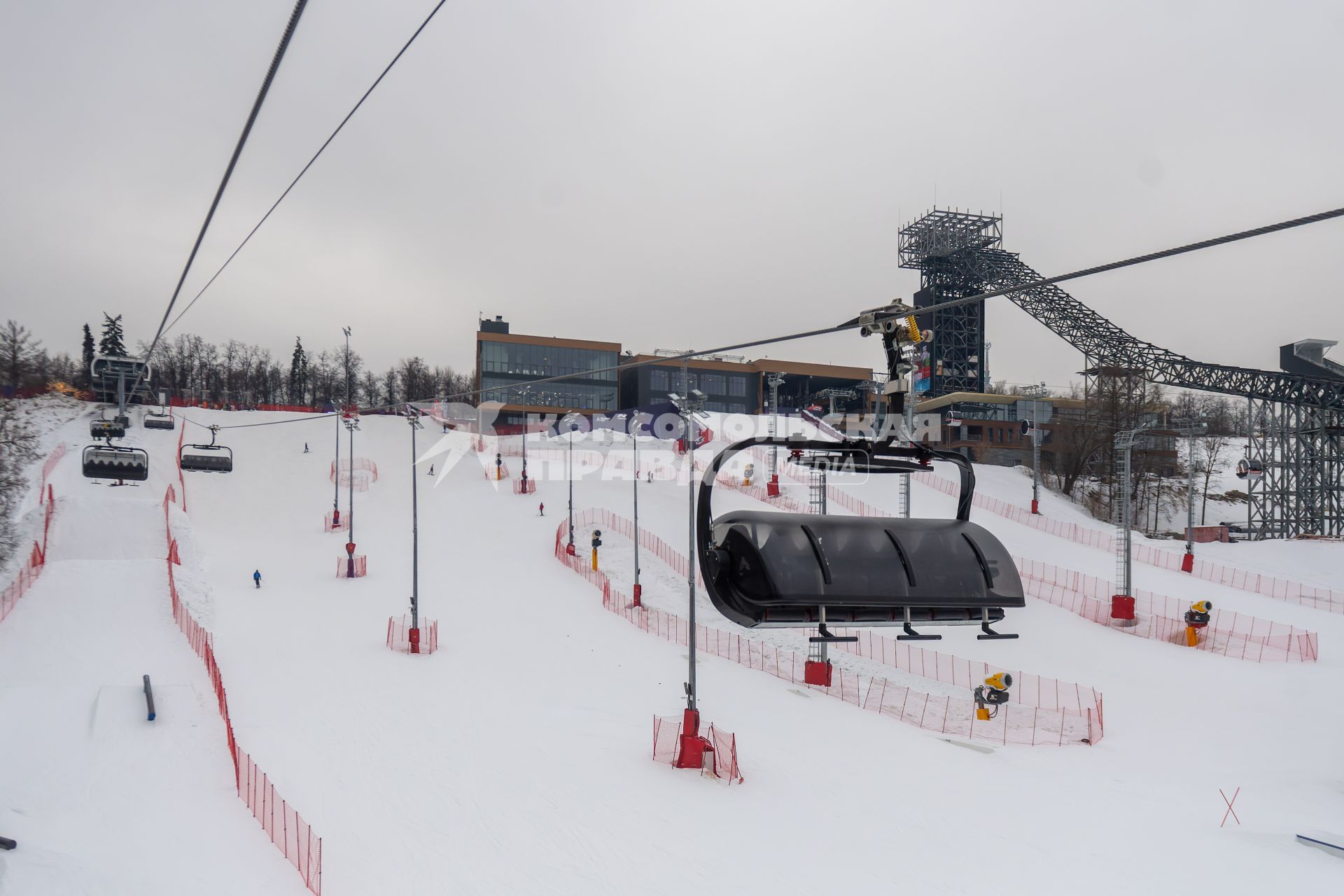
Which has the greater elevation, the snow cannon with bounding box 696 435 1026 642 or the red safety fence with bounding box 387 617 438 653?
the snow cannon with bounding box 696 435 1026 642

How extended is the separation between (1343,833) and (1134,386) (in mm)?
54904

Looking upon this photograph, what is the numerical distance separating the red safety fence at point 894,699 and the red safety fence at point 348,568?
11.2 meters

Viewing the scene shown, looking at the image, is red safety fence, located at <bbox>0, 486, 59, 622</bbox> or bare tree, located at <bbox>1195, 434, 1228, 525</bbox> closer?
red safety fence, located at <bbox>0, 486, 59, 622</bbox>

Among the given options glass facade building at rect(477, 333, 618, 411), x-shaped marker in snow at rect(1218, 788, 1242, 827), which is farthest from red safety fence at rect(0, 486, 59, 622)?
glass facade building at rect(477, 333, 618, 411)

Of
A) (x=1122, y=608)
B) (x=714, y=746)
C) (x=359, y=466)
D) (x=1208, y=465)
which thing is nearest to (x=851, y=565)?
(x=714, y=746)

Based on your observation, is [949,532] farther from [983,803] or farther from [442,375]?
[442,375]

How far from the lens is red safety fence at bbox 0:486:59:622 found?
1074 inches

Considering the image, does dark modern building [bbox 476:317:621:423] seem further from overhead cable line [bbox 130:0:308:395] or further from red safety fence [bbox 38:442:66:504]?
overhead cable line [bbox 130:0:308:395]

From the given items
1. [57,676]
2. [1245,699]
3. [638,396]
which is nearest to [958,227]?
[638,396]

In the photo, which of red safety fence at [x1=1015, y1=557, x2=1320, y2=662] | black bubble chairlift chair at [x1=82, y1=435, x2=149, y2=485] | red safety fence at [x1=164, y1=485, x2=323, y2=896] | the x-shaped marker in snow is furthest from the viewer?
red safety fence at [x1=1015, y1=557, x2=1320, y2=662]

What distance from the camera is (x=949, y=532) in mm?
6844

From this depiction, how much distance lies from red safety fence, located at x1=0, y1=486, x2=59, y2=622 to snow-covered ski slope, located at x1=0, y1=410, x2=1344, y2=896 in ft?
1.77

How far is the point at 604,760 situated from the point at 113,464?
44.1ft

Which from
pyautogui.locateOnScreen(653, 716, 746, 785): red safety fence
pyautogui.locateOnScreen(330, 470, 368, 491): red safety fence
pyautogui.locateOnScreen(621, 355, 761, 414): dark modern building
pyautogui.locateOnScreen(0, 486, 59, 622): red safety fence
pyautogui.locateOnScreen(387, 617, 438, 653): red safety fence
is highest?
pyautogui.locateOnScreen(621, 355, 761, 414): dark modern building
